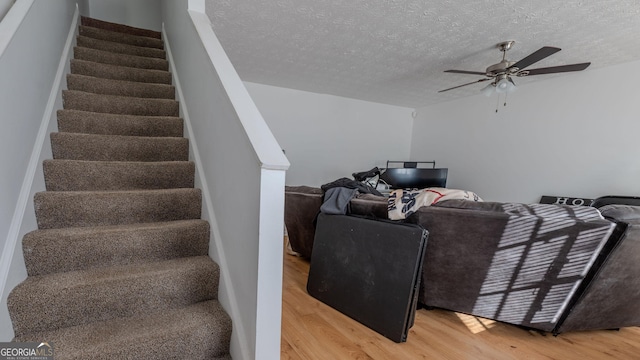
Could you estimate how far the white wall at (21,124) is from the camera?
1.02 metres

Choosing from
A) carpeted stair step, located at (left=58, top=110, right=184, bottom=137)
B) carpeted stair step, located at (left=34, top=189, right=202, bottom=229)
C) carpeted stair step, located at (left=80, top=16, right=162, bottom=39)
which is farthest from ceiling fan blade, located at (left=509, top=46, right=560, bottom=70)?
carpeted stair step, located at (left=80, top=16, right=162, bottom=39)

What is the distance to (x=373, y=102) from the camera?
5.00 metres

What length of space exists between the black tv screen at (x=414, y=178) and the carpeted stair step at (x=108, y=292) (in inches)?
146

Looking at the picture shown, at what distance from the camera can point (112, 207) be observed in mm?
1442

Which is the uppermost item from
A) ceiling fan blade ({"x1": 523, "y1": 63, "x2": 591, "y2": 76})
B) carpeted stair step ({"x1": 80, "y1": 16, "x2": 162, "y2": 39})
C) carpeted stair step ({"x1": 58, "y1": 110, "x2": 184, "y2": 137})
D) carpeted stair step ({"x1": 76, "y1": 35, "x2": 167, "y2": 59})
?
carpeted stair step ({"x1": 80, "y1": 16, "x2": 162, "y2": 39})

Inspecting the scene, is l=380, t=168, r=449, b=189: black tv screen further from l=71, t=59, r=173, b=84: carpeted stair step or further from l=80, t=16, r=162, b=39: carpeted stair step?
l=80, t=16, r=162, b=39: carpeted stair step

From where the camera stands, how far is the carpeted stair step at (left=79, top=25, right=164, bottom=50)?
2.82 m

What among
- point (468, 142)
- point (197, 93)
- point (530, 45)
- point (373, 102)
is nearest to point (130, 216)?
point (197, 93)

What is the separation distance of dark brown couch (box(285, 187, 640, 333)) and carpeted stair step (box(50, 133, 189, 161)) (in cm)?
167

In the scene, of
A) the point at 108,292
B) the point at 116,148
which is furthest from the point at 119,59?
the point at 108,292

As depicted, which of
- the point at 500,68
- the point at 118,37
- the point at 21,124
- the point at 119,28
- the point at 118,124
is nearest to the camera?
the point at 21,124

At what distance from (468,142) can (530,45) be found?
2085 mm

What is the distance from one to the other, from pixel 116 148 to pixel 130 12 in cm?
362

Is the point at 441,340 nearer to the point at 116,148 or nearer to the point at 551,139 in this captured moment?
the point at 116,148
